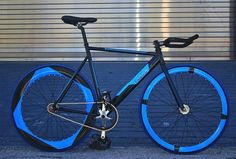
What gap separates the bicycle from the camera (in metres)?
4.49

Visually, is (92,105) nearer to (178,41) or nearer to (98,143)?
(98,143)

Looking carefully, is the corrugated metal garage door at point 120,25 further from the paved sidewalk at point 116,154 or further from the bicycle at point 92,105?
the paved sidewalk at point 116,154

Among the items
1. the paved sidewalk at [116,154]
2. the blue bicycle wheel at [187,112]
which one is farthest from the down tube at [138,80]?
the paved sidewalk at [116,154]

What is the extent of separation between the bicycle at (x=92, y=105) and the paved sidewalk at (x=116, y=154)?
0.29 feet

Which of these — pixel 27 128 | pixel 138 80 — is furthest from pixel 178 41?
pixel 27 128

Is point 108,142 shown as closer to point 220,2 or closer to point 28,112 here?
point 28,112

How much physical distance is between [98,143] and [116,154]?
22cm

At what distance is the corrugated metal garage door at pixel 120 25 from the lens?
7.58 metres

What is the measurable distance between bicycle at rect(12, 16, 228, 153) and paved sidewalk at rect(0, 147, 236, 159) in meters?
0.09

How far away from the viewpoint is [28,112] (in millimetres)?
5039

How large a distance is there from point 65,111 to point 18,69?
10.1 ft

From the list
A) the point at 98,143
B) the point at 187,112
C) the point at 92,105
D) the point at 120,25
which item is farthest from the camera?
the point at 120,25

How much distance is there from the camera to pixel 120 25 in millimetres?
7660

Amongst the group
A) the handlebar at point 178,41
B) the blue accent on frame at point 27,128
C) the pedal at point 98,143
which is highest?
the handlebar at point 178,41
